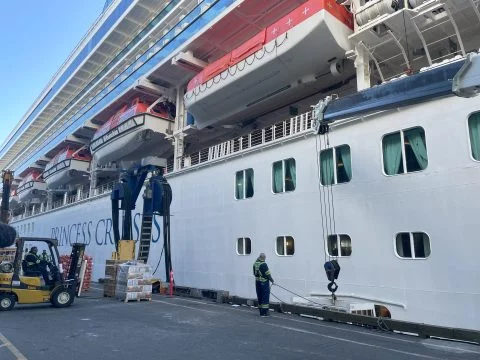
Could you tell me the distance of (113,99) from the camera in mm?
19672

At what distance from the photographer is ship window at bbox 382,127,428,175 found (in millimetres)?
8031

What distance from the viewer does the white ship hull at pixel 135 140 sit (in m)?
16.7

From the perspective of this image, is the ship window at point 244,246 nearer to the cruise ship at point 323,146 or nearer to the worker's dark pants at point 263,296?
the cruise ship at point 323,146

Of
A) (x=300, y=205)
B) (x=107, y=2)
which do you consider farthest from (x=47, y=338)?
(x=107, y=2)

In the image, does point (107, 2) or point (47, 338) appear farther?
point (107, 2)

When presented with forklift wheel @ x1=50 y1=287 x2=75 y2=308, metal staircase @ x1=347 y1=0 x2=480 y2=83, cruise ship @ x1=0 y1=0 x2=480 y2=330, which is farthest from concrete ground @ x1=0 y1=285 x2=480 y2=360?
metal staircase @ x1=347 y1=0 x2=480 y2=83

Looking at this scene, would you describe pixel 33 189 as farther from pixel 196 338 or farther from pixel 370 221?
pixel 370 221

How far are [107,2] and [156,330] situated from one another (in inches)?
1156

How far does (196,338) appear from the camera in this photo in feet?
21.2

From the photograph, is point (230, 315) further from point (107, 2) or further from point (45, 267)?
point (107, 2)

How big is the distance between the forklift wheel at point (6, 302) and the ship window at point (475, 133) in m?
11.2

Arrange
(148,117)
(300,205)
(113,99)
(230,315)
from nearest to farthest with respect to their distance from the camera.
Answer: (230,315)
(300,205)
(148,117)
(113,99)

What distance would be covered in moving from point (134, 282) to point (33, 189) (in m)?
24.4

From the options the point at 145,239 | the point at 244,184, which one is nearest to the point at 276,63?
the point at 244,184
